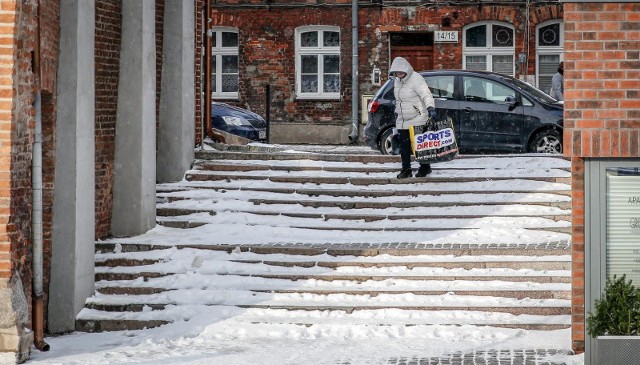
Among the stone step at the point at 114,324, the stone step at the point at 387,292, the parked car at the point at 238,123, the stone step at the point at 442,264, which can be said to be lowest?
the stone step at the point at 114,324

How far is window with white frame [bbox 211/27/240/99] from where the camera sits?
1457 inches

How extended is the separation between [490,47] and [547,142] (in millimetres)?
13865

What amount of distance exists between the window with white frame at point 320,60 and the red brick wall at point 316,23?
202 mm

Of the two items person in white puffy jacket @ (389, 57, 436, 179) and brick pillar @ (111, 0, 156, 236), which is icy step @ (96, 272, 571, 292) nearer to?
brick pillar @ (111, 0, 156, 236)

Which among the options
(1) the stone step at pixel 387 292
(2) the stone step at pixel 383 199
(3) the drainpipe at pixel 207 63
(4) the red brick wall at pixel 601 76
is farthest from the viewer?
(3) the drainpipe at pixel 207 63

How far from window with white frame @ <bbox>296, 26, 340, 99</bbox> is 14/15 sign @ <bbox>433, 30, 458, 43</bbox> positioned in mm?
2690

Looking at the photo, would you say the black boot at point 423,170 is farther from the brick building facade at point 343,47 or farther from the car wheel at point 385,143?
the brick building facade at point 343,47

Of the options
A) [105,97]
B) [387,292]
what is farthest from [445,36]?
[387,292]

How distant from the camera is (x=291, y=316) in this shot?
14875 mm

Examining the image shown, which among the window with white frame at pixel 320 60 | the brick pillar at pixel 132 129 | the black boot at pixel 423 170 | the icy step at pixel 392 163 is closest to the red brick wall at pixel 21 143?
the brick pillar at pixel 132 129

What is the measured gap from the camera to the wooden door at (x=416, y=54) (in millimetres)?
35969

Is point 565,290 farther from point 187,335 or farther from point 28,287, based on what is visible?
point 28,287

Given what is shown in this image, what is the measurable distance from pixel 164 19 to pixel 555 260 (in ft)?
22.3

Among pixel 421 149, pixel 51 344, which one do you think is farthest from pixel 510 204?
pixel 51 344
